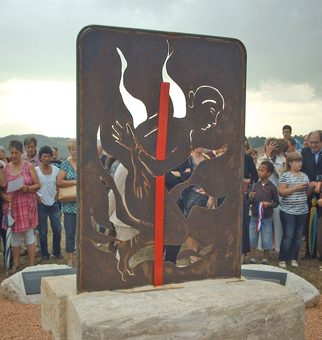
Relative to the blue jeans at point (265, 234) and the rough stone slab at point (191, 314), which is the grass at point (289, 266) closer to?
the blue jeans at point (265, 234)

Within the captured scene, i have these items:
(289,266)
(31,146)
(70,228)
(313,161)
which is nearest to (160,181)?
(70,228)

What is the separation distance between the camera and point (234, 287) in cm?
244

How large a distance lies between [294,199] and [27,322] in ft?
11.8

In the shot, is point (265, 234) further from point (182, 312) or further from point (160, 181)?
point (182, 312)

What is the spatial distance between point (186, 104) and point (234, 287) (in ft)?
3.85

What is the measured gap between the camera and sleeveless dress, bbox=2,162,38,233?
4.82 metres

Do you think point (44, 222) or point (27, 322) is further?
point (44, 222)

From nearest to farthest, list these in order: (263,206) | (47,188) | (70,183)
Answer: (70,183) → (263,206) → (47,188)

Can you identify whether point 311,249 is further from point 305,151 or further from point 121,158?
point 121,158

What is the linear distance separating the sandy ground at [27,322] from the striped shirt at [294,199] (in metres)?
1.60

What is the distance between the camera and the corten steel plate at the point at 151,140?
7.49ft

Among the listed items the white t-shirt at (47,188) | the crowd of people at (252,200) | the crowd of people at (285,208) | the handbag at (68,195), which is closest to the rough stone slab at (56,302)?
the crowd of people at (252,200)

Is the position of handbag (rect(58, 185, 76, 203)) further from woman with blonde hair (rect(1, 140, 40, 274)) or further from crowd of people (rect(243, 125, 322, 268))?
crowd of people (rect(243, 125, 322, 268))

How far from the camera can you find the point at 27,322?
3496 mm
